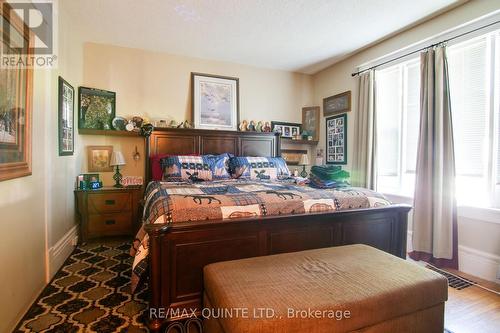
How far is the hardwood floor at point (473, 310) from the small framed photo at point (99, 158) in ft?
12.6

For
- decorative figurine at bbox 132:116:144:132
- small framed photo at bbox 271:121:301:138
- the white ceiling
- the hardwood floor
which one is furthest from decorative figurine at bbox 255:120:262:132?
the hardwood floor

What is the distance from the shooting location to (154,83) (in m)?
3.74

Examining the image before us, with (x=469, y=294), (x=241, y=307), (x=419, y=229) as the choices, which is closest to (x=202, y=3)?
(x=241, y=307)

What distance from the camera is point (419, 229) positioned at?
2779 millimetres

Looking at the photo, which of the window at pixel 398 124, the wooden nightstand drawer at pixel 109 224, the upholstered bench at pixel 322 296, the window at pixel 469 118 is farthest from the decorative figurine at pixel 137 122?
the window at pixel 469 118

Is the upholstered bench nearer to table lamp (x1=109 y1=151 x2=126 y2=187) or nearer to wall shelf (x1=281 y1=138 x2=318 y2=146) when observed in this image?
table lamp (x1=109 y1=151 x2=126 y2=187)

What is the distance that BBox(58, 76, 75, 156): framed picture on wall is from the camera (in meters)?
2.52

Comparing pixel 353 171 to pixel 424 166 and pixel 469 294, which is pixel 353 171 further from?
pixel 469 294

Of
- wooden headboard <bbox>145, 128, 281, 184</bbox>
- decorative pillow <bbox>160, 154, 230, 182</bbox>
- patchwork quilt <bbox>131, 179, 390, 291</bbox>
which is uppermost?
wooden headboard <bbox>145, 128, 281, 184</bbox>

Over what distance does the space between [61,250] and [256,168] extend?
2241mm

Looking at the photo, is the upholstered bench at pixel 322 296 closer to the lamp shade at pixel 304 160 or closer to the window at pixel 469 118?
the window at pixel 469 118

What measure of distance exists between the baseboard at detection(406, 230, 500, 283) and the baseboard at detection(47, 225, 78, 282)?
3.76 meters

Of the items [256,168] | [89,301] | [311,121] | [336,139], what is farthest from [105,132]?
[336,139]

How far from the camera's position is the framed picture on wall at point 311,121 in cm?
455
